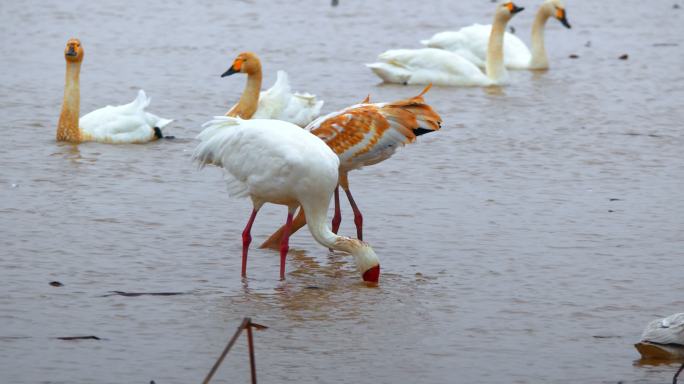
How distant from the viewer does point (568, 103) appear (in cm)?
1395

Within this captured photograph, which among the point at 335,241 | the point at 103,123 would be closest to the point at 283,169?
the point at 335,241

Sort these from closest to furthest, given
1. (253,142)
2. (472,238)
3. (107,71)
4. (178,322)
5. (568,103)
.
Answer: (178,322), (253,142), (472,238), (568,103), (107,71)

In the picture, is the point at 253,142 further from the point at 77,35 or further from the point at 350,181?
the point at 77,35

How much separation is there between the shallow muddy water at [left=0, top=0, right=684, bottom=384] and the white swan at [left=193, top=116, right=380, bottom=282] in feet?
0.81

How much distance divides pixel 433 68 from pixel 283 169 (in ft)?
25.0

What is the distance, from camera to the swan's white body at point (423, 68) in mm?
14914

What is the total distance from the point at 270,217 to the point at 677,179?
3209mm

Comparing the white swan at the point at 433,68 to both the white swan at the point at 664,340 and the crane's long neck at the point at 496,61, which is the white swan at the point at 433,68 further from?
the white swan at the point at 664,340

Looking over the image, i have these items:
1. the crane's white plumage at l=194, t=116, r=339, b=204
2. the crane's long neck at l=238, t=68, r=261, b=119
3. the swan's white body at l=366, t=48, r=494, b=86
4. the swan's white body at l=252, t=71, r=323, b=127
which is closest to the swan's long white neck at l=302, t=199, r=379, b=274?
the crane's white plumage at l=194, t=116, r=339, b=204

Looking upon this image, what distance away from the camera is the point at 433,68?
1497cm

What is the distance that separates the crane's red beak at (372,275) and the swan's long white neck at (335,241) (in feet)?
0.06

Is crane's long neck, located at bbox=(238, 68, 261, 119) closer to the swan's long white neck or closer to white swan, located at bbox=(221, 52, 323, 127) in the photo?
white swan, located at bbox=(221, 52, 323, 127)

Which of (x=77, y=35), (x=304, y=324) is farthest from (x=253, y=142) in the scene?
(x=77, y=35)

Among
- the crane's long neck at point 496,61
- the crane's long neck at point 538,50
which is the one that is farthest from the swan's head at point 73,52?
the crane's long neck at point 538,50
